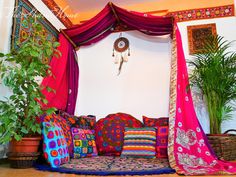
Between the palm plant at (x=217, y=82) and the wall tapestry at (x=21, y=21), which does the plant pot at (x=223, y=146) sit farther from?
the wall tapestry at (x=21, y=21)

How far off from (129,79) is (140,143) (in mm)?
1040

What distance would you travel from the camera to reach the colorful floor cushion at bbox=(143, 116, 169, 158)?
2197 millimetres

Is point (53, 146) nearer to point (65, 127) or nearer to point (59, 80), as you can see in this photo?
point (65, 127)

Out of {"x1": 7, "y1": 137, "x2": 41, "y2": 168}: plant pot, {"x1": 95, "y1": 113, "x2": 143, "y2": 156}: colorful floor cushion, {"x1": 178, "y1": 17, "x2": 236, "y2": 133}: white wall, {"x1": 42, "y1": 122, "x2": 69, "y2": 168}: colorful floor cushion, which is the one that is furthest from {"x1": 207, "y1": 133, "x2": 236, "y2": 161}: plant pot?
{"x1": 7, "y1": 137, "x2": 41, "y2": 168}: plant pot

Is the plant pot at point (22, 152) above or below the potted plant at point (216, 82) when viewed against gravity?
below

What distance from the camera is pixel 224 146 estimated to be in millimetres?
2082

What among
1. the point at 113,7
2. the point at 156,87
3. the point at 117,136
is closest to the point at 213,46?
the point at 156,87

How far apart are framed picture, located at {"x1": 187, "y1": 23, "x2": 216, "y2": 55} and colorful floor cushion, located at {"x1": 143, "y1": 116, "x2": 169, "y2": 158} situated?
112cm

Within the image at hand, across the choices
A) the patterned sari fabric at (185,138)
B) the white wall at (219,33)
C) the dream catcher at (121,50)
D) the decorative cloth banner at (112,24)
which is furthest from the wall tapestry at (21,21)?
the white wall at (219,33)

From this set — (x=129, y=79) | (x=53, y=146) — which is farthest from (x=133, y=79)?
(x=53, y=146)

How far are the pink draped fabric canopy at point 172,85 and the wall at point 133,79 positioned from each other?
19 cm

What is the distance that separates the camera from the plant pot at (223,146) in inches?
81.7

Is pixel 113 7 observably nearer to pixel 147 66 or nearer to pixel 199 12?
pixel 147 66

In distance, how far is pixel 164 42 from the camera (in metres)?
2.87
